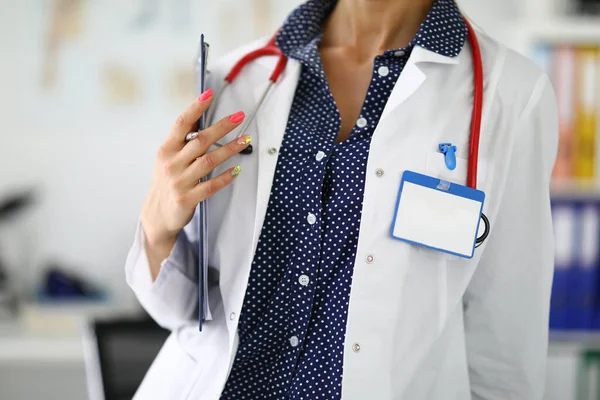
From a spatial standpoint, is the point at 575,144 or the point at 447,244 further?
the point at 575,144

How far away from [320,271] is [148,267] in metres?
0.31

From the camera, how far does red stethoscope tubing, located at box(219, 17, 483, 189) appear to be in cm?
104

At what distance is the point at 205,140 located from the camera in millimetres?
1000

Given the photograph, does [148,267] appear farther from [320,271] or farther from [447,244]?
[447,244]

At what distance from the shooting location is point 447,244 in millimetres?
1023

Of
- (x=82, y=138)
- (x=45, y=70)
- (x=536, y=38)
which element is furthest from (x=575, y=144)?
(x=45, y=70)

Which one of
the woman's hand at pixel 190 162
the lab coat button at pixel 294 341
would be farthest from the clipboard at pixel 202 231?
the lab coat button at pixel 294 341

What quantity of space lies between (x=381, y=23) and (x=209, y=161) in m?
0.42

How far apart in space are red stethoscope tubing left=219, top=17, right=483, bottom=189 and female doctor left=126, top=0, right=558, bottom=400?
0.01 m

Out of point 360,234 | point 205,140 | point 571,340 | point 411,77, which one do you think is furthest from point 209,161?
point 571,340

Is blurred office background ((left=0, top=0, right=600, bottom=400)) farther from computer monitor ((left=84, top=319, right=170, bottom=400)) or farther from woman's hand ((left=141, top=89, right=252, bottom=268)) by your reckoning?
woman's hand ((left=141, top=89, right=252, bottom=268))

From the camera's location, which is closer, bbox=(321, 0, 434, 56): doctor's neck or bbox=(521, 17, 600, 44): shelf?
bbox=(321, 0, 434, 56): doctor's neck

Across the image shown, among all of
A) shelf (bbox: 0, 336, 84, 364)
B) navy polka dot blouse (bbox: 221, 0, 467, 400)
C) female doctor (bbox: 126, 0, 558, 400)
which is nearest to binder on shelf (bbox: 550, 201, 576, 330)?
female doctor (bbox: 126, 0, 558, 400)

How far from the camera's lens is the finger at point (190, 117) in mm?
1008
